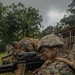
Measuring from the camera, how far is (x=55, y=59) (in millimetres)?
1940

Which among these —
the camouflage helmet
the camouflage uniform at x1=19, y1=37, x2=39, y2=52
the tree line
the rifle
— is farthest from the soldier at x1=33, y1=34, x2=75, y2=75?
the tree line

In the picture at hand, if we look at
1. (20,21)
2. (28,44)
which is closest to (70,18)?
(20,21)

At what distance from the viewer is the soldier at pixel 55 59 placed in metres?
1.83

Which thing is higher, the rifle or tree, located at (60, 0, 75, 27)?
tree, located at (60, 0, 75, 27)

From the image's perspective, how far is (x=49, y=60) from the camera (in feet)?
6.46

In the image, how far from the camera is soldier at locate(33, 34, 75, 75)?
6.02 ft

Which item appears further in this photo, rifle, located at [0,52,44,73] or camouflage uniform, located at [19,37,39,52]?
camouflage uniform, located at [19,37,39,52]

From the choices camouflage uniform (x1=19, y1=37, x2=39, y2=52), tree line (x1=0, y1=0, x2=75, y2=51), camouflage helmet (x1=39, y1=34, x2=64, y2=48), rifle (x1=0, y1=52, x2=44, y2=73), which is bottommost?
rifle (x1=0, y1=52, x2=44, y2=73)

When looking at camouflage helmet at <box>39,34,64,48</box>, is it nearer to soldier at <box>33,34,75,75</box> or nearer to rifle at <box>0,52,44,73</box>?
soldier at <box>33,34,75,75</box>

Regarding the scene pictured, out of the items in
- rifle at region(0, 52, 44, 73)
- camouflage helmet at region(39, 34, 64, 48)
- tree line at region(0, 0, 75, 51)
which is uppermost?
tree line at region(0, 0, 75, 51)

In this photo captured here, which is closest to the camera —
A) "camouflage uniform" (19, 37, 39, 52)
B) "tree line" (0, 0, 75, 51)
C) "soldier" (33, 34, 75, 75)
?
"soldier" (33, 34, 75, 75)

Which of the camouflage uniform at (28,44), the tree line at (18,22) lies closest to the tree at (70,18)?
the tree line at (18,22)

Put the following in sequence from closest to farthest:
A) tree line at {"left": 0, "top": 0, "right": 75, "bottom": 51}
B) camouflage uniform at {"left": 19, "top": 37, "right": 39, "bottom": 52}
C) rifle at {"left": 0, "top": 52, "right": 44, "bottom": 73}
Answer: rifle at {"left": 0, "top": 52, "right": 44, "bottom": 73} → camouflage uniform at {"left": 19, "top": 37, "right": 39, "bottom": 52} → tree line at {"left": 0, "top": 0, "right": 75, "bottom": 51}

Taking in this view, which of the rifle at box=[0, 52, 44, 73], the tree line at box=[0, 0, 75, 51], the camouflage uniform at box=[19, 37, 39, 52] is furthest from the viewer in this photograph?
the tree line at box=[0, 0, 75, 51]
